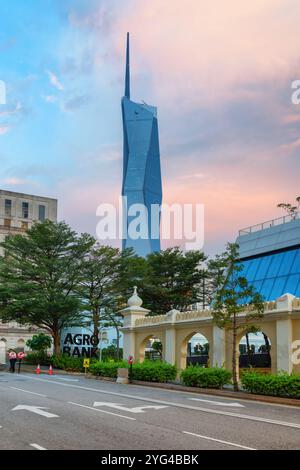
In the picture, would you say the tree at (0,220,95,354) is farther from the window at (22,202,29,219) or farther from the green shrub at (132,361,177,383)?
the window at (22,202,29,219)

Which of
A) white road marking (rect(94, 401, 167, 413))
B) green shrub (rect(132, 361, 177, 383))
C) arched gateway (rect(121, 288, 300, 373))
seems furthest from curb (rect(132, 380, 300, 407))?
white road marking (rect(94, 401, 167, 413))

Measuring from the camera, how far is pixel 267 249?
156 feet

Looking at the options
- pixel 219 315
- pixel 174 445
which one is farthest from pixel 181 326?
pixel 174 445

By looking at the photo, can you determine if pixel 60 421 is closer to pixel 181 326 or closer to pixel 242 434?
pixel 242 434

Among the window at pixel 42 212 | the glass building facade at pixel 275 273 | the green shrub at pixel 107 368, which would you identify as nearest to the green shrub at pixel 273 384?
the green shrub at pixel 107 368

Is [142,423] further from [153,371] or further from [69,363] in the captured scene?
[69,363]

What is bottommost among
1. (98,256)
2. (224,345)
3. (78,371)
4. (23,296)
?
(78,371)

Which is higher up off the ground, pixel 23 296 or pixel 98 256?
pixel 98 256

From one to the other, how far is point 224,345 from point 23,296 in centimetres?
2376

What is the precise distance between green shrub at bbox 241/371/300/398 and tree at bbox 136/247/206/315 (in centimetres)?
2980

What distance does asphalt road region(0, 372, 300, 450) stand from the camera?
450 inches

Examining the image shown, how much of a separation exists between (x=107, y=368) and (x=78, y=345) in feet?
65.5

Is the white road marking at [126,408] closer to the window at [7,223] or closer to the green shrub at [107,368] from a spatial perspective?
the green shrub at [107,368]

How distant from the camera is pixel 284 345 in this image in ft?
85.8
